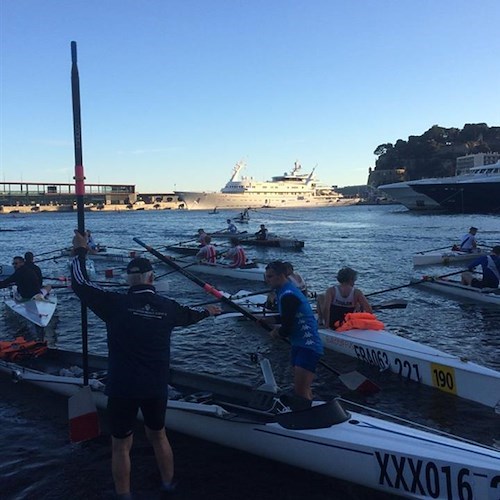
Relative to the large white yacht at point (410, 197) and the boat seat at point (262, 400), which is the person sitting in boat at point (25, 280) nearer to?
the boat seat at point (262, 400)

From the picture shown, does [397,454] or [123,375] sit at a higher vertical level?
[123,375]

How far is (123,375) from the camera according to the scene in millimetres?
4199

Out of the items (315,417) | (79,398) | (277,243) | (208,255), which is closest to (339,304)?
(315,417)

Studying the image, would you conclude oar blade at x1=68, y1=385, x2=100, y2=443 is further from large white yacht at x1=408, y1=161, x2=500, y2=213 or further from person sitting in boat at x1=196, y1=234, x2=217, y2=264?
large white yacht at x1=408, y1=161, x2=500, y2=213

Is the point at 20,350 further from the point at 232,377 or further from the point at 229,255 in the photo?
the point at 229,255

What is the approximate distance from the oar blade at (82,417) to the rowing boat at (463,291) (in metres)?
12.0

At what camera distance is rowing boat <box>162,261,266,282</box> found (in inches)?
769

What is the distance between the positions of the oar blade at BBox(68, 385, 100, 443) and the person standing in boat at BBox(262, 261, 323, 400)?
245 cm

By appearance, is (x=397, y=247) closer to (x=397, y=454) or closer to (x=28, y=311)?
(x=28, y=311)

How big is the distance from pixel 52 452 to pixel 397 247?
103 ft

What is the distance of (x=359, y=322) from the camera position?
9.23m

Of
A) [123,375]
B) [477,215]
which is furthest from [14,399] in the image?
[477,215]

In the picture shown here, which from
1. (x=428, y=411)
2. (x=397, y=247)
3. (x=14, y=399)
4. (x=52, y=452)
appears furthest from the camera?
(x=397, y=247)

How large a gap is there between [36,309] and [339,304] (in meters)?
7.69
